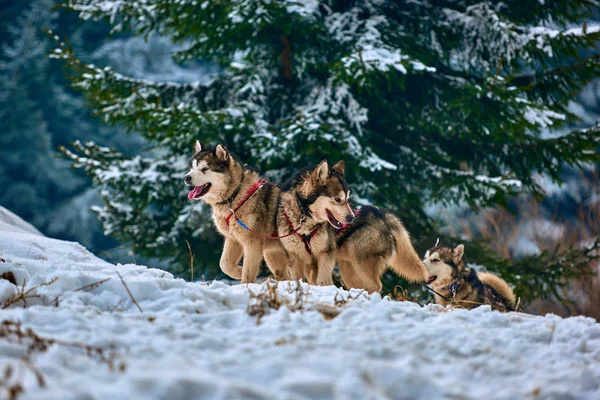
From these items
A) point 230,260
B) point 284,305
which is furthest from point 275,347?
point 230,260

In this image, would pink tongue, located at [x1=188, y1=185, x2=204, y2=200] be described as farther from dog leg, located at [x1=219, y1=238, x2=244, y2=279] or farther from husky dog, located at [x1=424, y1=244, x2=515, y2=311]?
husky dog, located at [x1=424, y1=244, x2=515, y2=311]

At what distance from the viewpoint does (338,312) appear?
3.32 m

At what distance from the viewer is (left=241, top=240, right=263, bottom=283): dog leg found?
5.43 meters

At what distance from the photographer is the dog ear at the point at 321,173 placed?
17.6 feet

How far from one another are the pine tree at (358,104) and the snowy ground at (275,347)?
5929mm

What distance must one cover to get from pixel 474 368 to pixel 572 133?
9.29 meters

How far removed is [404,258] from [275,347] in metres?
3.96

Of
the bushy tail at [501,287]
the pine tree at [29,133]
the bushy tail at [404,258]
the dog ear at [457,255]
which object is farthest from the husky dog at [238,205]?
the pine tree at [29,133]

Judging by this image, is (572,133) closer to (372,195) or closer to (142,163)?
(372,195)

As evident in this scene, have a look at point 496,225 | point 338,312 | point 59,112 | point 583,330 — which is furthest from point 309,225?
point 59,112

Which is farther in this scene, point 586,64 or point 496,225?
point 496,225

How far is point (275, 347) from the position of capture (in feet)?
8.24

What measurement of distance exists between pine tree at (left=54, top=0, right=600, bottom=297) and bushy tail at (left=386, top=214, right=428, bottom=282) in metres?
3.14

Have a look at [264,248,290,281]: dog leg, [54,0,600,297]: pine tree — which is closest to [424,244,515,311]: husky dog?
[264,248,290,281]: dog leg
